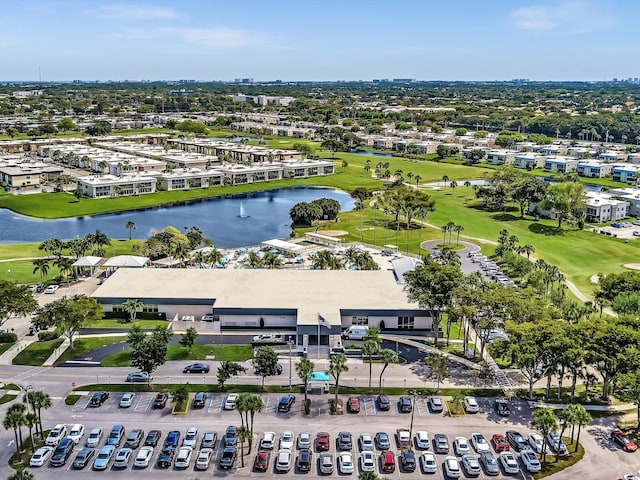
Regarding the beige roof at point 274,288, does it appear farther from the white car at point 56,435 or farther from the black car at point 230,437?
the white car at point 56,435

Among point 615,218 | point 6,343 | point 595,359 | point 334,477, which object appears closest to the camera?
point 334,477

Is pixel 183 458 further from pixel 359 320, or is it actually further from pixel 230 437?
pixel 359 320

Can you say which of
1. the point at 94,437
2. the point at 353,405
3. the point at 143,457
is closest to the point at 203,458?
the point at 143,457

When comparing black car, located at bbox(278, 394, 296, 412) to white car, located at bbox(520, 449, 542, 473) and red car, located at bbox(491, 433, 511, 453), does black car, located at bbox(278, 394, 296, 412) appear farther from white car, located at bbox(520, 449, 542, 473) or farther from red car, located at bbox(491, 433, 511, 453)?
white car, located at bbox(520, 449, 542, 473)

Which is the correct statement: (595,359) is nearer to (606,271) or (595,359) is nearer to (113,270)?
(606,271)

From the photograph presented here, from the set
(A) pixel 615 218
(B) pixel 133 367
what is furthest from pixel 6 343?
(A) pixel 615 218

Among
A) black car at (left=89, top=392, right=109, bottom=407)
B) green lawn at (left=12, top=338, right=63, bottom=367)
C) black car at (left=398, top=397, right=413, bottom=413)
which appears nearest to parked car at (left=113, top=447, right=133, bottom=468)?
black car at (left=89, top=392, right=109, bottom=407)
